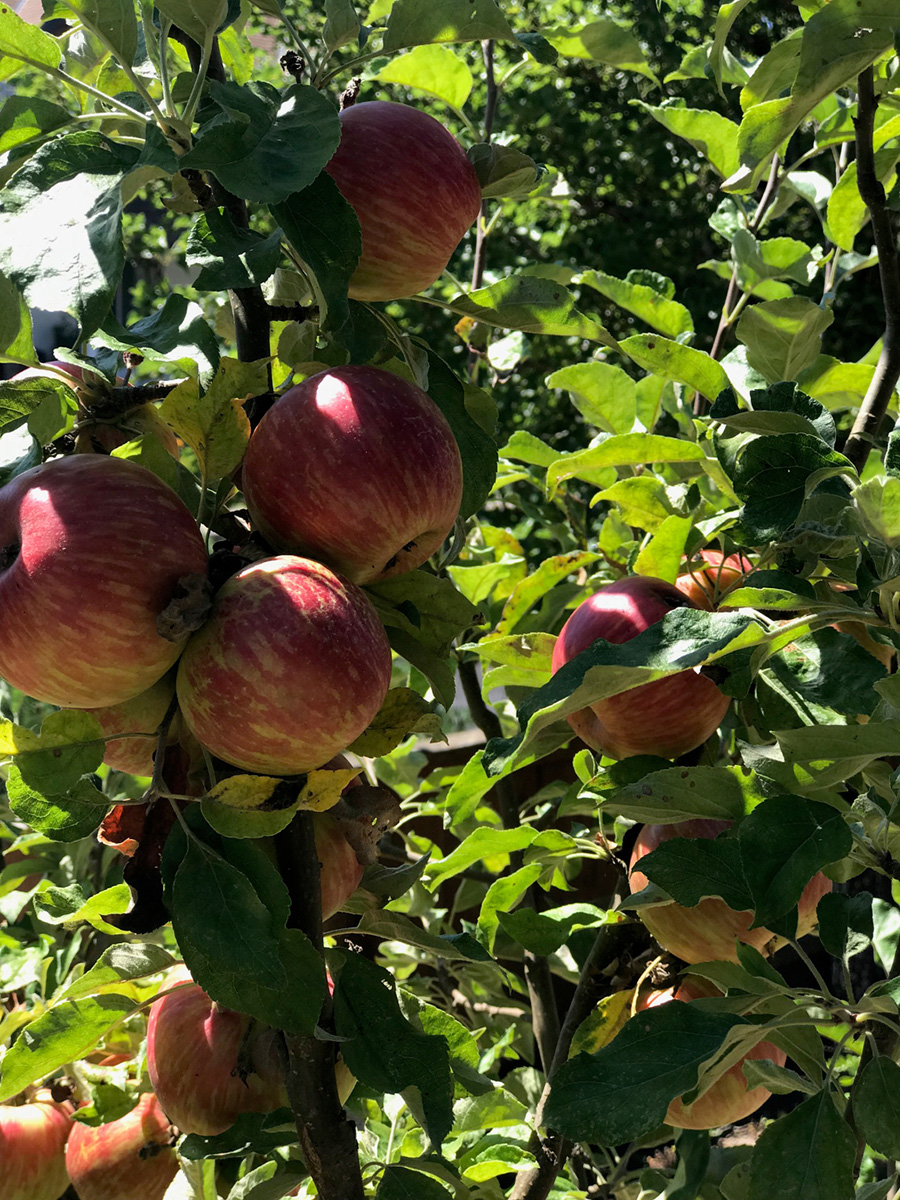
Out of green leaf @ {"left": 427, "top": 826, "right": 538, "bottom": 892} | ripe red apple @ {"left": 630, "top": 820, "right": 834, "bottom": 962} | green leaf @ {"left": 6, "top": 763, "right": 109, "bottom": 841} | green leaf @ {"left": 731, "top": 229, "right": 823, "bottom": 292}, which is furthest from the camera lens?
green leaf @ {"left": 731, "top": 229, "right": 823, "bottom": 292}

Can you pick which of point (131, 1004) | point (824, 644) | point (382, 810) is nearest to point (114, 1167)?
point (131, 1004)

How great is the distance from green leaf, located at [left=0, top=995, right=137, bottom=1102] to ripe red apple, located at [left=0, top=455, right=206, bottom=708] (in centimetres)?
28

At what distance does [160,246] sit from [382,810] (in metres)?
4.09

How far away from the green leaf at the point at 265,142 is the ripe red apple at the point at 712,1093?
775 millimetres

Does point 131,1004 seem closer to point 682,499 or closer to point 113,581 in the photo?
point 113,581

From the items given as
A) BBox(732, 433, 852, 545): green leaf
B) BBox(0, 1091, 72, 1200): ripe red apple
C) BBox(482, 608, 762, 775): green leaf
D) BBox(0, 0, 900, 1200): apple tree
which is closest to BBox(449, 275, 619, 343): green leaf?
BBox(0, 0, 900, 1200): apple tree

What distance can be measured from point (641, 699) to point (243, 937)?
0.44 meters

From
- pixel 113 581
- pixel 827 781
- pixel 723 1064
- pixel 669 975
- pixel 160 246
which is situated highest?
pixel 113 581

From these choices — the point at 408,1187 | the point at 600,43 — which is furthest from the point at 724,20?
the point at 408,1187

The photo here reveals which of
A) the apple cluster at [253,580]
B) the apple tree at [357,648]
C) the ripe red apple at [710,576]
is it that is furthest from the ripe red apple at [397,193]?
the ripe red apple at [710,576]

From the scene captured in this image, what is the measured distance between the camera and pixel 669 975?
3.37ft

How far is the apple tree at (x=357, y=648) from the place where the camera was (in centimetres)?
63

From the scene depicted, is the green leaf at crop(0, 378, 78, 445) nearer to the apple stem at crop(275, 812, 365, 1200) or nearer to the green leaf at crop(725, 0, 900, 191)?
the apple stem at crop(275, 812, 365, 1200)

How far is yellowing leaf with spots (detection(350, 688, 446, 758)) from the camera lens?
0.76 meters
